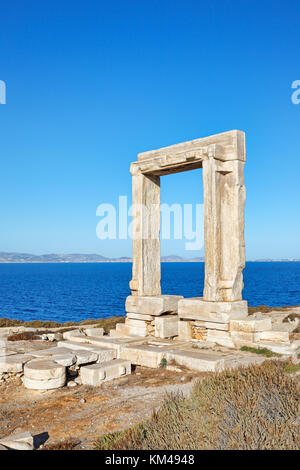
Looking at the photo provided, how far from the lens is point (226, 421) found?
4.38m

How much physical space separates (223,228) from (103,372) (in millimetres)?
4738

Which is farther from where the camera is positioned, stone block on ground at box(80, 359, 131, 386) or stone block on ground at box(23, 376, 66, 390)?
stone block on ground at box(80, 359, 131, 386)

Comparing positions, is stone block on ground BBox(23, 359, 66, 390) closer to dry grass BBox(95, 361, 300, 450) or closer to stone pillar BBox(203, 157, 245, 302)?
dry grass BBox(95, 361, 300, 450)

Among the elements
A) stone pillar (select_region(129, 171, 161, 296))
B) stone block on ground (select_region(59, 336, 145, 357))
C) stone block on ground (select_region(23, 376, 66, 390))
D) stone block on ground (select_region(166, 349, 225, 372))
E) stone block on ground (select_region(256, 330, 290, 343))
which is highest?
stone pillar (select_region(129, 171, 161, 296))

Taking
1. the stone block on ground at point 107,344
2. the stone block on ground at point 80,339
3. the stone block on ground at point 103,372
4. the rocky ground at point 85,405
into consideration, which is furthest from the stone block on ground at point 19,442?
the stone block on ground at point 80,339

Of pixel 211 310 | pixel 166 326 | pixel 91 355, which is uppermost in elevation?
pixel 211 310

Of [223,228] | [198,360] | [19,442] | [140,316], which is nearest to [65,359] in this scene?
[198,360]

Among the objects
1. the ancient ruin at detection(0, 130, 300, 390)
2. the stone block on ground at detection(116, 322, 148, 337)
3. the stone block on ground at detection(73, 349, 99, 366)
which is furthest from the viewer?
the stone block on ground at detection(116, 322, 148, 337)

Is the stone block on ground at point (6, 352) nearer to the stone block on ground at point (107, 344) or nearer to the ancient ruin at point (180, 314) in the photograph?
the ancient ruin at point (180, 314)

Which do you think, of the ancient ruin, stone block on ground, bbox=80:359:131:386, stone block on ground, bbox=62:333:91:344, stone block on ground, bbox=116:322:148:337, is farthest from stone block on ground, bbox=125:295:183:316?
stone block on ground, bbox=80:359:131:386

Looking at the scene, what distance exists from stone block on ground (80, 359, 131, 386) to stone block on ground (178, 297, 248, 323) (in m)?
2.67

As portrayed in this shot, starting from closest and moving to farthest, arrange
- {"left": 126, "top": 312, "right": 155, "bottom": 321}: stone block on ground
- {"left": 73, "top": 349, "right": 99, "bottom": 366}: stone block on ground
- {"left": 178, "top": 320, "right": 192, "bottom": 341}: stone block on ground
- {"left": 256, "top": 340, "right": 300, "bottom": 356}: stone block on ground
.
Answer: {"left": 73, "top": 349, "right": 99, "bottom": 366}: stone block on ground, {"left": 256, "top": 340, "right": 300, "bottom": 356}: stone block on ground, {"left": 178, "top": 320, "right": 192, "bottom": 341}: stone block on ground, {"left": 126, "top": 312, "right": 155, "bottom": 321}: stone block on ground

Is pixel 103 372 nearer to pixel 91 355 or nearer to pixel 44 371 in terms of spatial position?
pixel 91 355

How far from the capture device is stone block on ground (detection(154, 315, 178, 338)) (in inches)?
436
